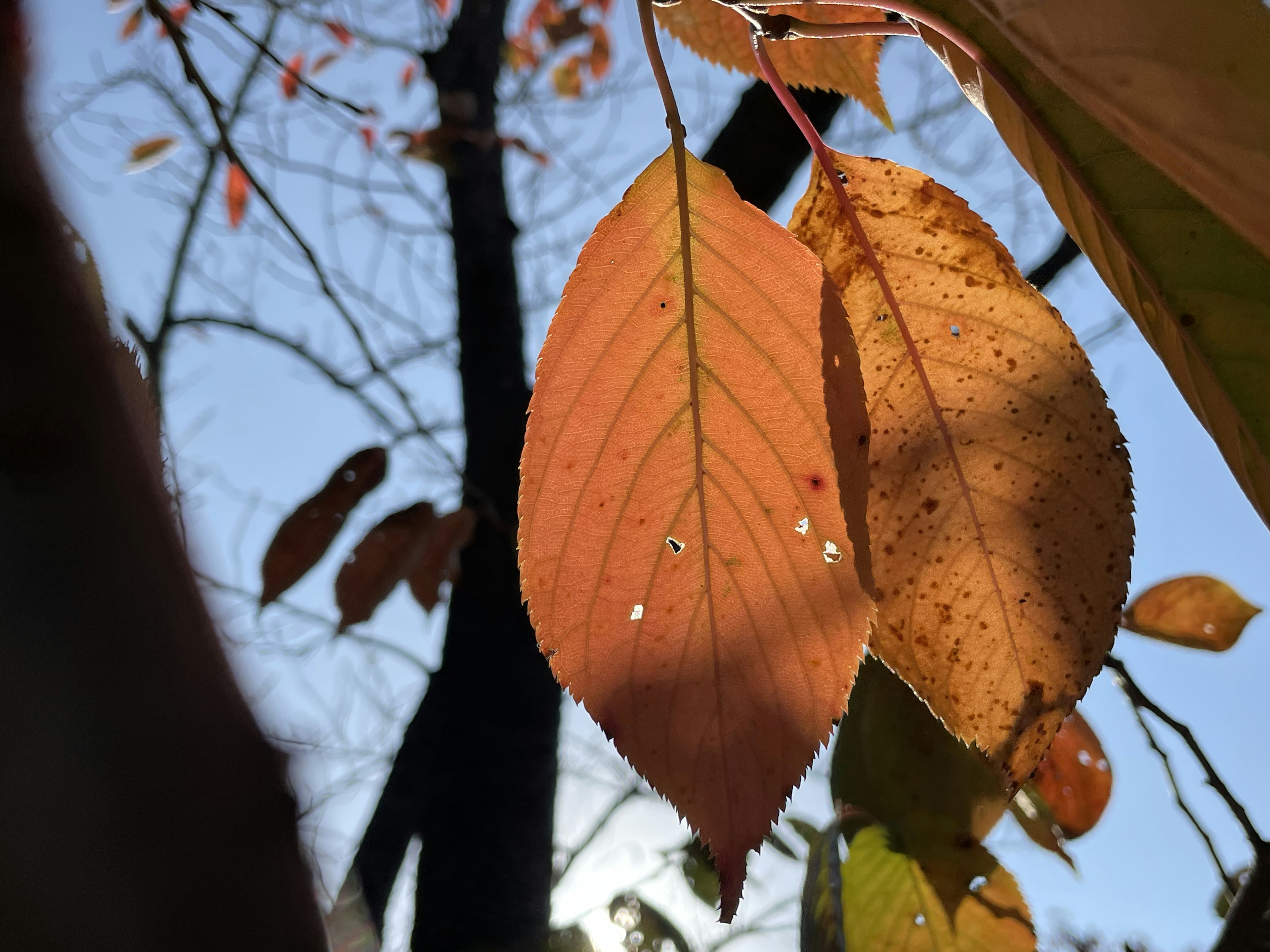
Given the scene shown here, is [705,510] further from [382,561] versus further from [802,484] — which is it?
[382,561]

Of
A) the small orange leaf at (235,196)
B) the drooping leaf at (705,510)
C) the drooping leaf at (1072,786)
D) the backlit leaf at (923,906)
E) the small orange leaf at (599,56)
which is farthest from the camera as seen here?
the small orange leaf at (599,56)

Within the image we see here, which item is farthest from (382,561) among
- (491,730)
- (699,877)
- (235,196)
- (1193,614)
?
(235,196)

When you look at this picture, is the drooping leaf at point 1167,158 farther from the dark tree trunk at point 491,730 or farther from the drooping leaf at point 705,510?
the dark tree trunk at point 491,730

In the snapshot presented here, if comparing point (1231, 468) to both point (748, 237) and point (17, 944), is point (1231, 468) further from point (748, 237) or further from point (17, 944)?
point (17, 944)

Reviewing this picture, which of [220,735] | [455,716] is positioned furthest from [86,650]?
[455,716]

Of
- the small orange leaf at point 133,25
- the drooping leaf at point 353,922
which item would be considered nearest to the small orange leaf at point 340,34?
the small orange leaf at point 133,25

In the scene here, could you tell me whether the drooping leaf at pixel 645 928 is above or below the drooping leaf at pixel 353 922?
above

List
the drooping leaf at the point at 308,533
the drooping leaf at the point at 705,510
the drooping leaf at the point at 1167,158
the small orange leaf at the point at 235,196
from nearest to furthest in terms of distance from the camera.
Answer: the drooping leaf at the point at 1167,158 < the drooping leaf at the point at 705,510 < the drooping leaf at the point at 308,533 < the small orange leaf at the point at 235,196
